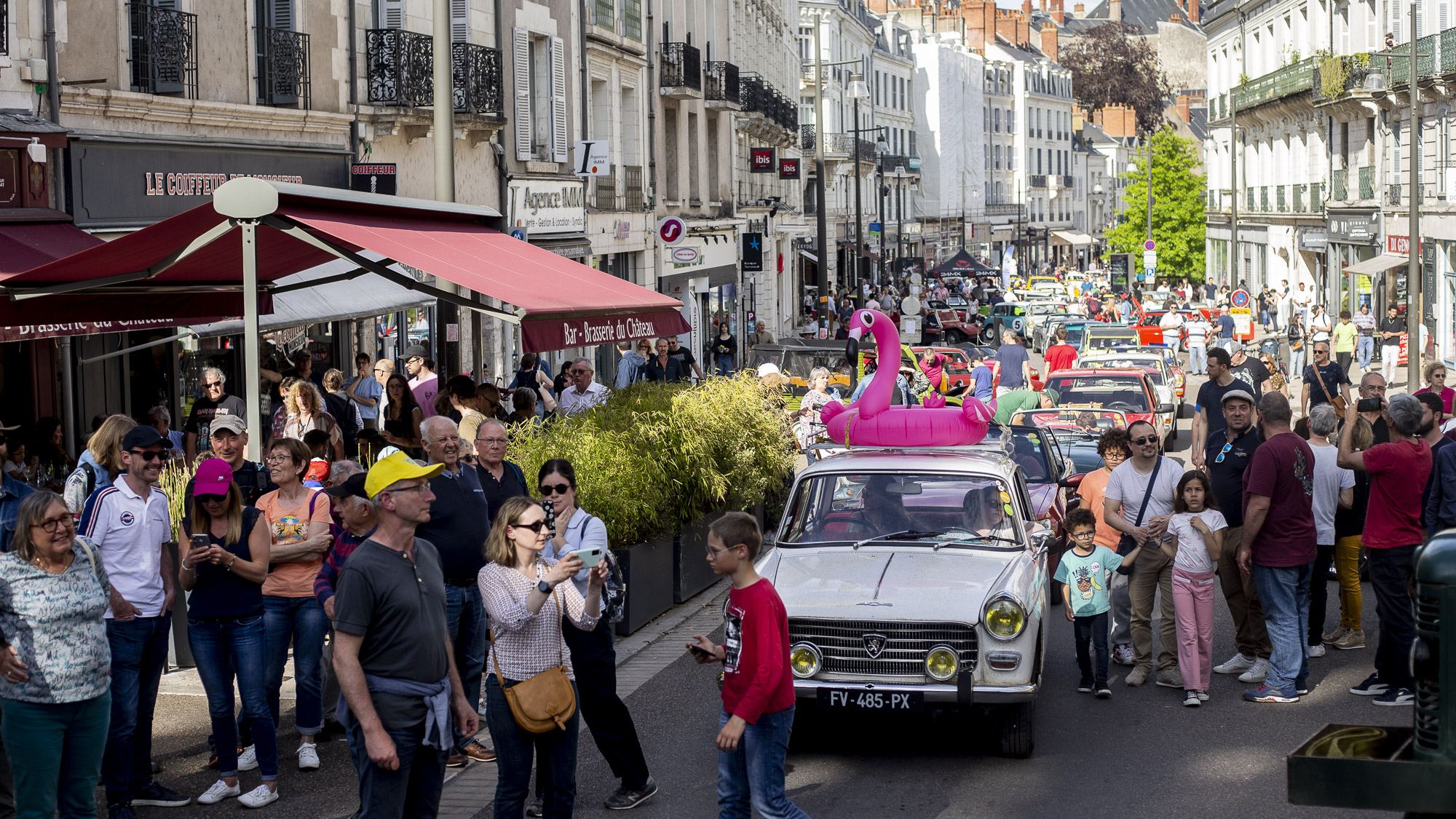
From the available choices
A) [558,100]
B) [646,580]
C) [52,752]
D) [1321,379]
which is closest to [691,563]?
[646,580]

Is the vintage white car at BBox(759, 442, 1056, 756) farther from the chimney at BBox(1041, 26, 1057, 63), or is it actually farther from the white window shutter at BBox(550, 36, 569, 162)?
the chimney at BBox(1041, 26, 1057, 63)

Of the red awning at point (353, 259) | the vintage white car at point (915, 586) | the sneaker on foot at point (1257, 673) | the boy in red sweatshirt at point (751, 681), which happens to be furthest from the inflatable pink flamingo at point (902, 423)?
the boy in red sweatshirt at point (751, 681)

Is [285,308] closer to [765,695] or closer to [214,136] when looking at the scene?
[214,136]

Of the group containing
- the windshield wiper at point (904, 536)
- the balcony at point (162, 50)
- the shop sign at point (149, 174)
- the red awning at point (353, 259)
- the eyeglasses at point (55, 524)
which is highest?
the balcony at point (162, 50)

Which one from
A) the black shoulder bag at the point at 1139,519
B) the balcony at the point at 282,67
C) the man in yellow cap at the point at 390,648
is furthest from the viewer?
the balcony at the point at 282,67

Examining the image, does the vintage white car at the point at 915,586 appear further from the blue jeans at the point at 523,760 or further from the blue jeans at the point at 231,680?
the blue jeans at the point at 231,680

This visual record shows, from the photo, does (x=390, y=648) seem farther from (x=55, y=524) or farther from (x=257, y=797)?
(x=257, y=797)

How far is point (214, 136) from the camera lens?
17.2 m

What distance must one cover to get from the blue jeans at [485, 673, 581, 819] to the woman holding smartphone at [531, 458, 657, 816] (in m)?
0.46

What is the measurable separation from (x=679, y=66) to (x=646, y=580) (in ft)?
80.9

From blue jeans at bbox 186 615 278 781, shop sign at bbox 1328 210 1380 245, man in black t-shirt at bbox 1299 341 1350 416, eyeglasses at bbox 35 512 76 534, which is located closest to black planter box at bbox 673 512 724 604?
blue jeans at bbox 186 615 278 781

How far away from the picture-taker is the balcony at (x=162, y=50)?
1587 centimetres

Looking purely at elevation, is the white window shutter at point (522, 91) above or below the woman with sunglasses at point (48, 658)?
above

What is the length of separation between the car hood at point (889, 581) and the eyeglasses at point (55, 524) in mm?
3427
